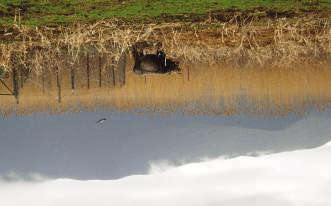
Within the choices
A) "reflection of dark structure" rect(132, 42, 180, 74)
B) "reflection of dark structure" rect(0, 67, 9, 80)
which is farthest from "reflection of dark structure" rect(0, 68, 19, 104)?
"reflection of dark structure" rect(132, 42, 180, 74)

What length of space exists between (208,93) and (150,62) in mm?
386

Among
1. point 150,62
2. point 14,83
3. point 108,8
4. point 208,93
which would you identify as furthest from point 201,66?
point 14,83

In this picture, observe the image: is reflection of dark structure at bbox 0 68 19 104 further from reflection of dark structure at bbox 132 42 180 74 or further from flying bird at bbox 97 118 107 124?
reflection of dark structure at bbox 132 42 180 74

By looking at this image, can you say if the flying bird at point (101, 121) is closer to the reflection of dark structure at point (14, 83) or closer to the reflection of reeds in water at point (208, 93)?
the reflection of reeds in water at point (208, 93)

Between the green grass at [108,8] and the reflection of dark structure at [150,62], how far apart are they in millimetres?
222

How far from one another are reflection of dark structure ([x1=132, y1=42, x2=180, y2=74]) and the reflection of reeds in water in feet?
0.16

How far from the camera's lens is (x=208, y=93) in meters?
4.69

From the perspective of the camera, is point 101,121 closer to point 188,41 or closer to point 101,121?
point 101,121

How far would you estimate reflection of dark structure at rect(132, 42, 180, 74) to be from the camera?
461cm

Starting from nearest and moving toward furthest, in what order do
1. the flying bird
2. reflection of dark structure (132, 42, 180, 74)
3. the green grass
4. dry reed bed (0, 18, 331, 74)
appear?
the green grass, dry reed bed (0, 18, 331, 74), reflection of dark structure (132, 42, 180, 74), the flying bird

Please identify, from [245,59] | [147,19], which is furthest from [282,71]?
[147,19]

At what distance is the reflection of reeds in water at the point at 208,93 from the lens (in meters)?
4.67

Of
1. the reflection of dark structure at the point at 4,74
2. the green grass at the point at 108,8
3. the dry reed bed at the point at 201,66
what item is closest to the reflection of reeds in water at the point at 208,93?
the dry reed bed at the point at 201,66

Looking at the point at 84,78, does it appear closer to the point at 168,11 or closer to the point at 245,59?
the point at 168,11
